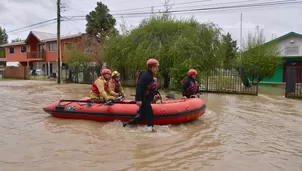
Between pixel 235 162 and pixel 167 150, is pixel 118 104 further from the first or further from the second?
pixel 235 162

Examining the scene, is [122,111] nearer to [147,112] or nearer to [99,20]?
[147,112]

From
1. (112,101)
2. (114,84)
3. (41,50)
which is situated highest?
(41,50)

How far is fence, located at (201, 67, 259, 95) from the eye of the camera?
14414mm

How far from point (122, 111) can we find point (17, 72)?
26.4 meters

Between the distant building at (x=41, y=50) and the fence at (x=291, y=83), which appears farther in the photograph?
the distant building at (x=41, y=50)

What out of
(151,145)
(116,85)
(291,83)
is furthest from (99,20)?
(151,145)

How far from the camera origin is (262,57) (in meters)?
18.2

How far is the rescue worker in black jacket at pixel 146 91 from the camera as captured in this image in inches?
226

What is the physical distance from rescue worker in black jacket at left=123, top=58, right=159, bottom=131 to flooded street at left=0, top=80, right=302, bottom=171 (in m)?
0.32

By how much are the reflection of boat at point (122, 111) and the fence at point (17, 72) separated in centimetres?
2268

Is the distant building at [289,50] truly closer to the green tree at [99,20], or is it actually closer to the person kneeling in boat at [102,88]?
the person kneeling in boat at [102,88]

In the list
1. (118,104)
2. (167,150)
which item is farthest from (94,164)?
(118,104)

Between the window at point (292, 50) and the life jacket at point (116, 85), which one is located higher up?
the window at point (292, 50)

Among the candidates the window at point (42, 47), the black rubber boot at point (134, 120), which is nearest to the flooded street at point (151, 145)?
the black rubber boot at point (134, 120)
